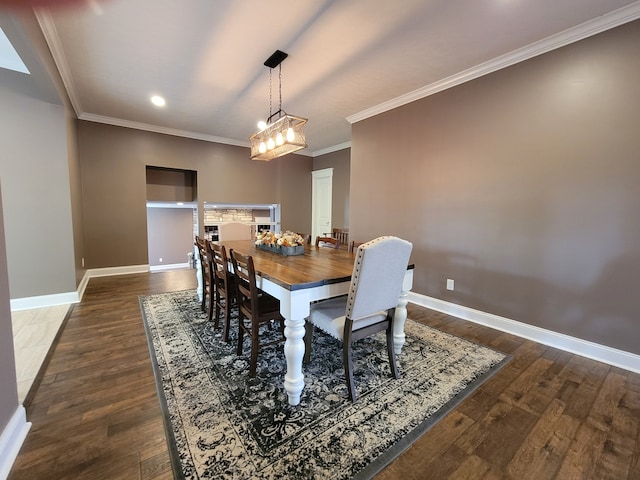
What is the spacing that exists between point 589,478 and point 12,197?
5.21 meters

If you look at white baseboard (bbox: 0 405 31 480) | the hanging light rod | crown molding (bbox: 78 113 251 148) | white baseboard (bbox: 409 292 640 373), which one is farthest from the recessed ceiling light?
white baseboard (bbox: 409 292 640 373)

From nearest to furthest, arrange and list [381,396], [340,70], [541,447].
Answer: [541,447]
[381,396]
[340,70]

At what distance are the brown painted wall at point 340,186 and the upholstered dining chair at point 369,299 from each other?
160 inches

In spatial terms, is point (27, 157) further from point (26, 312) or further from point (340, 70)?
point (340, 70)

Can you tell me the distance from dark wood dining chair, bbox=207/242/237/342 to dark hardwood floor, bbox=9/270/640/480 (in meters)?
0.64

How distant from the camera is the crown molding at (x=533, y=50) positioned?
203 centimetres

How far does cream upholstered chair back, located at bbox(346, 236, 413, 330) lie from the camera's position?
63.2 inches

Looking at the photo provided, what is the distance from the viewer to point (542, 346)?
2479mm

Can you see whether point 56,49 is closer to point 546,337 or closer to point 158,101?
point 158,101

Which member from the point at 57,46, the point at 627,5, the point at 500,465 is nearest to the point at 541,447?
the point at 500,465

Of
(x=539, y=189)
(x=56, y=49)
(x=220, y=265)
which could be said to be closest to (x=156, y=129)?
(x=56, y=49)

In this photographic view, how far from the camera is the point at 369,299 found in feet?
5.57

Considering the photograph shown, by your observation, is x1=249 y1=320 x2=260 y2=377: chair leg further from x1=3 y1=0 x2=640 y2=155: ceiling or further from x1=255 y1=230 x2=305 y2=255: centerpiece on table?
x1=3 y1=0 x2=640 y2=155: ceiling

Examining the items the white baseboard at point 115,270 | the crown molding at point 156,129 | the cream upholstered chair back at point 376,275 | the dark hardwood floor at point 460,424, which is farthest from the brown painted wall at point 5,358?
the crown molding at point 156,129
